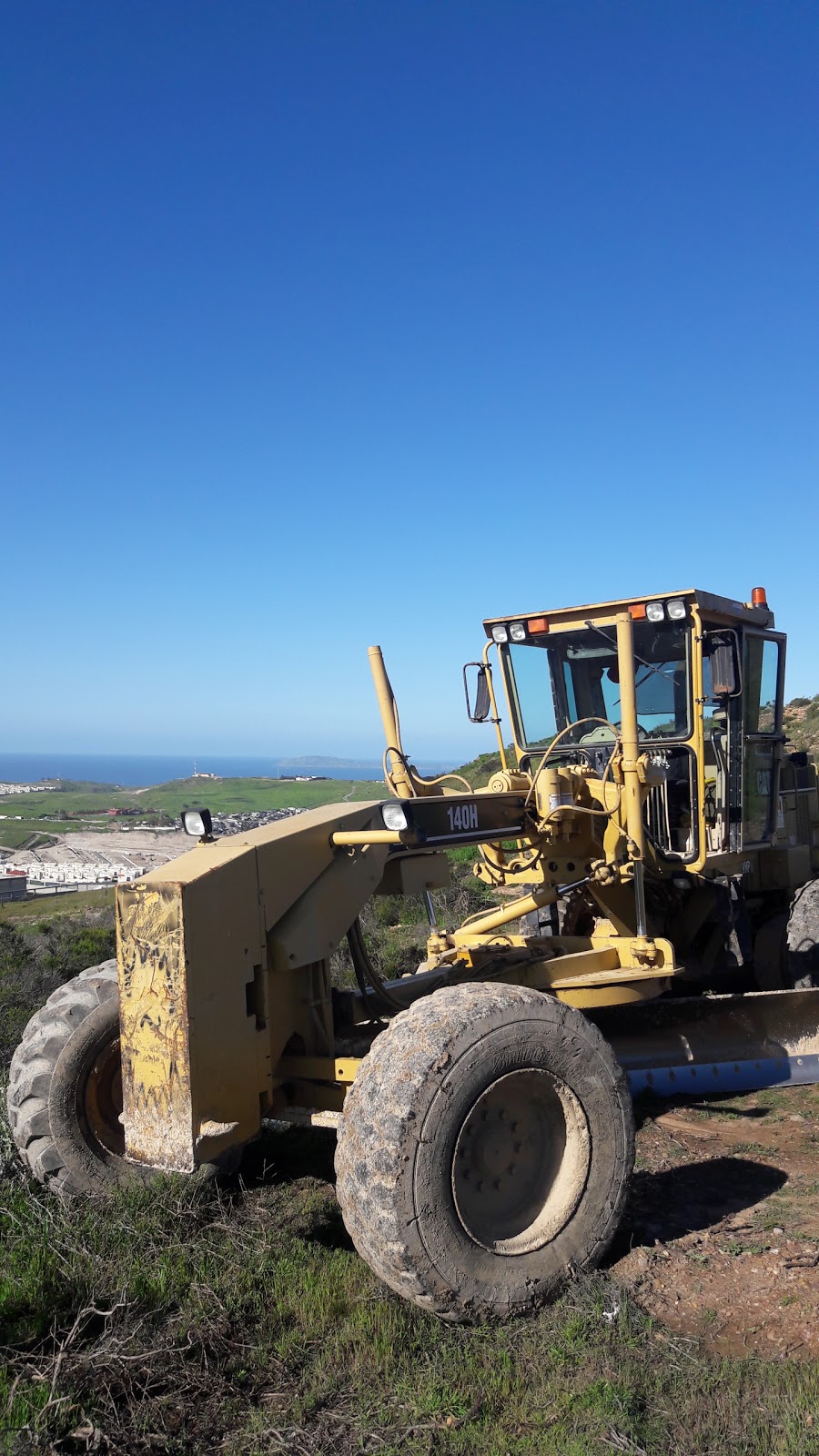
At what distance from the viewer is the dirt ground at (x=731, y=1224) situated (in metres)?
3.72

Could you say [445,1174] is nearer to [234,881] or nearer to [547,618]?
[234,881]

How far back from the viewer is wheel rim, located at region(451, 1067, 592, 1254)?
156 inches

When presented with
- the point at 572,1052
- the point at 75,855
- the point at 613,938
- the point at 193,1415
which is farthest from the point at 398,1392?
the point at 75,855

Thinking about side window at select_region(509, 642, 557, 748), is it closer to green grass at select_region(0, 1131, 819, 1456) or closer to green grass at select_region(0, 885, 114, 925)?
green grass at select_region(0, 1131, 819, 1456)

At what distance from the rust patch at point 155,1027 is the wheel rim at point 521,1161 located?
3.59ft

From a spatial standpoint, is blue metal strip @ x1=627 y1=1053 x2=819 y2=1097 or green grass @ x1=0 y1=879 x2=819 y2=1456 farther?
blue metal strip @ x1=627 y1=1053 x2=819 y2=1097

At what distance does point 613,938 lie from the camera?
6.20 m

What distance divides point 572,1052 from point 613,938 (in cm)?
206

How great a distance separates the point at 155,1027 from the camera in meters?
4.02

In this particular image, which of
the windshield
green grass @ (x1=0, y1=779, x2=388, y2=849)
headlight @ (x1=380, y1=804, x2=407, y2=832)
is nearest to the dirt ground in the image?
headlight @ (x1=380, y1=804, x2=407, y2=832)

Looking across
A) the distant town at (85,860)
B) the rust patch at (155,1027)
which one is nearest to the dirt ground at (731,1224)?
the rust patch at (155,1027)

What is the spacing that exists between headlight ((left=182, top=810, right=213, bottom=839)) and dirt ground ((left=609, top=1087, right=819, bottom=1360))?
100 inches

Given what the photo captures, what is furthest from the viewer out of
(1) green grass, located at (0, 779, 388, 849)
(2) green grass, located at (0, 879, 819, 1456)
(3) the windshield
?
(1) green grass, located at (0, 779, 388, 849)

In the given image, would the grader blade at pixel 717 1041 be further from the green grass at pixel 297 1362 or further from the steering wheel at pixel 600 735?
Result: the green grass at pixel 297 1362
